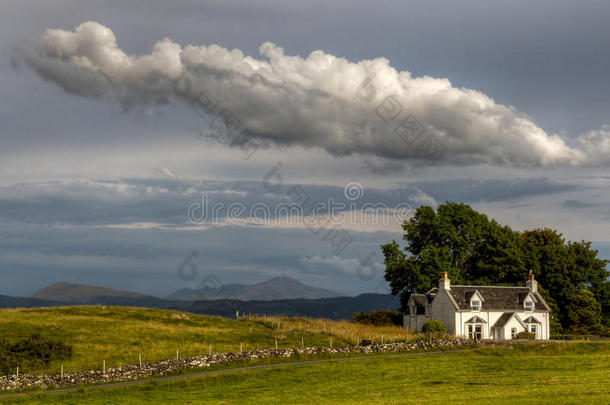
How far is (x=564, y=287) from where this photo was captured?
10506cm

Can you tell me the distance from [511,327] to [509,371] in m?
44.0

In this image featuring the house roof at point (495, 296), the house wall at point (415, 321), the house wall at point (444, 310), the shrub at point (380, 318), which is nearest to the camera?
the house wall at point (444, 310)

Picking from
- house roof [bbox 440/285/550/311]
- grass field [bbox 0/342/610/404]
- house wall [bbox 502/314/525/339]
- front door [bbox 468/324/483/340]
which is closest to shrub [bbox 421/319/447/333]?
house roof [bbox 440/285/550/311]

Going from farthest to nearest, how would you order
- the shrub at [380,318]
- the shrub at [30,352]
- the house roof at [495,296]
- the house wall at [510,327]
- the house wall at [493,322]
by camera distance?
the shrub at [380,318] → the house roof at [495,296] → the house wall at [510,327] → the house wall at [493,322] → the shrub at [30,352]

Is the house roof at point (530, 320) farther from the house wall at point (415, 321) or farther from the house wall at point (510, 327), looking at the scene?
the house wall at point (415, 321)

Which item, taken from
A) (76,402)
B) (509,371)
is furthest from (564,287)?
(76,402)

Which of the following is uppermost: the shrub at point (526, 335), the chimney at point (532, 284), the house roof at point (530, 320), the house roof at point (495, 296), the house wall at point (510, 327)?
the chimney at point (532, 284)

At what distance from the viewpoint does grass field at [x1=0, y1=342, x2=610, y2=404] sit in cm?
3612

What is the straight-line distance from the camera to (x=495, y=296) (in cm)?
9144

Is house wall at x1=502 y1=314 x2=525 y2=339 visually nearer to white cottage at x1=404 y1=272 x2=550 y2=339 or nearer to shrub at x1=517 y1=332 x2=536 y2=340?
white cottage at x1=404 y1=272 x2=550 y2=339

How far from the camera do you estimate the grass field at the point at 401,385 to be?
36.1 metres

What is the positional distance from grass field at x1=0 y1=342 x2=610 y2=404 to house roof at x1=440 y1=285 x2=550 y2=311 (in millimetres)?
30753

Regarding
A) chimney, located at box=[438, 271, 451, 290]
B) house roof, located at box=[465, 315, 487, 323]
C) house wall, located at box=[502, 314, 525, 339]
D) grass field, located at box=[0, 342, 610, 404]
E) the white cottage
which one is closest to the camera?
grass field, located at box=[0, 342, 610, 404]

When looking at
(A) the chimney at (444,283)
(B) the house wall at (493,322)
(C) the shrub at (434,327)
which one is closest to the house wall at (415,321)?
(A) the chimney at (444,283)
